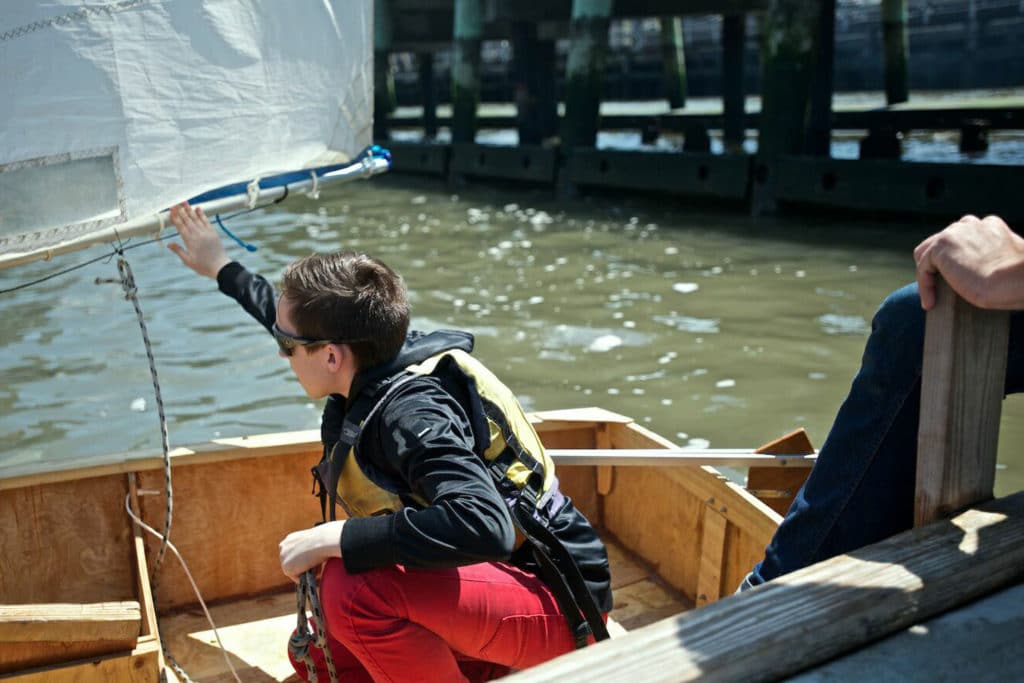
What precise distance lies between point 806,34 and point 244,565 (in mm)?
10990

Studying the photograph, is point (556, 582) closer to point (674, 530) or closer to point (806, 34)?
point (674, 530)

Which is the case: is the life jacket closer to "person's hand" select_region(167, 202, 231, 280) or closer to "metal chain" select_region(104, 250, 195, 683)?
"metal chain" select_region(104, 250, 195, 683)

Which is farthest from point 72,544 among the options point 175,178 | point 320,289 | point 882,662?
point 882,662

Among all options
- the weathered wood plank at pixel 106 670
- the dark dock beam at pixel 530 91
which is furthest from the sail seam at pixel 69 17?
the dark dock beam at pixel 530 91

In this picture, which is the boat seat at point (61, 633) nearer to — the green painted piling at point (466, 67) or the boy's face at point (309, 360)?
the boy's face at point (309, 360)

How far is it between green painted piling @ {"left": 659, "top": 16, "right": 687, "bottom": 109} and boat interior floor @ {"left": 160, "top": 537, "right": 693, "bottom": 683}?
23.0 meters

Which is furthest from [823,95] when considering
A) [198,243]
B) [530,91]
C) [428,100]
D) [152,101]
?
[428,100]

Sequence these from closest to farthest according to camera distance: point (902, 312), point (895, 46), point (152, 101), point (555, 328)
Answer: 1. point (902, 312)
2. point (152, 101)
3. point (555, 328)
4. point (895, 46)

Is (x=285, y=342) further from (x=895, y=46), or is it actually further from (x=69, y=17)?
(x=895, y=46)

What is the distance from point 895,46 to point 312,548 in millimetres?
19982

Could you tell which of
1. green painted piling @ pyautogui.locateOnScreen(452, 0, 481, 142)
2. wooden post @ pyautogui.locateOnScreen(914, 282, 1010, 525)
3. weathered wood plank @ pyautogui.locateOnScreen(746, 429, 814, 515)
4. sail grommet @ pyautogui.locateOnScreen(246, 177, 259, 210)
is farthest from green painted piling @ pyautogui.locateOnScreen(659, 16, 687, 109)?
wooden post @ pyautogui.locateOnScreen(914, 282, 1010, 525)

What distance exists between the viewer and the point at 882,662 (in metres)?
1.42

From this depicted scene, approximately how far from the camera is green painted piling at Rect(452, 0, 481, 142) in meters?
19.3

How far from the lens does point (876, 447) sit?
1.86 meters
